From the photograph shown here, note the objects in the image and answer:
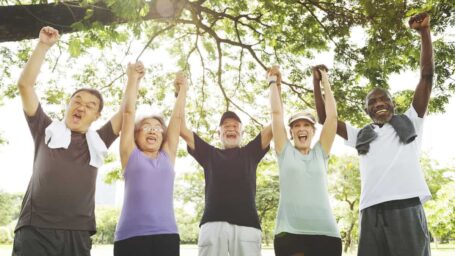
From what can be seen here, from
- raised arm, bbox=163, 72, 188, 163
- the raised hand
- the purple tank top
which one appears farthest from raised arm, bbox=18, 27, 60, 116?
the raised hand

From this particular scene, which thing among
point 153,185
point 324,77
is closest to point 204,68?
point 324,77

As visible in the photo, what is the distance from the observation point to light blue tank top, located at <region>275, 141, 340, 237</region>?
10.8ft

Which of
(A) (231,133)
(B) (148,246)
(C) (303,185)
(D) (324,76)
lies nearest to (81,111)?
(B) (148,246)

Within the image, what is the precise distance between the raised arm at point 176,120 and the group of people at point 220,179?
0.04ft

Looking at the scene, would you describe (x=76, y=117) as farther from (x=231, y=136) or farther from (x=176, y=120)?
(x=231, y=136)

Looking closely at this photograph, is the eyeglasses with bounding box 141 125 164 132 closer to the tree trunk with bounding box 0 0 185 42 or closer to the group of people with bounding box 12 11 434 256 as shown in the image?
the group of people with bounding box 12 11 434 256

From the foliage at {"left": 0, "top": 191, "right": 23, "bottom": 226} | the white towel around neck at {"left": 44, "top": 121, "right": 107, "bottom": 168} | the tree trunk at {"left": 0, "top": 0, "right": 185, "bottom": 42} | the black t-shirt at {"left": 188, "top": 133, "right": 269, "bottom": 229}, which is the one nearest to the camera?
the white towel around neck at {"left": 44, "top": 121, "right": 107, "bottom": 168}

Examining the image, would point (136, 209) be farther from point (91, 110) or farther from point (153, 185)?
point (91, 110)

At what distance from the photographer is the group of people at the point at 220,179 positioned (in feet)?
9.76

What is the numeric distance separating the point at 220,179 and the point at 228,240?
612 millimetres

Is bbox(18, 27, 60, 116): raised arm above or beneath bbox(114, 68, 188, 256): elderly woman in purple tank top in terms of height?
above

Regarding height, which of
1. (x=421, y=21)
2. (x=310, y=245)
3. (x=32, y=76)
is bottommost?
(x=310, y=245)

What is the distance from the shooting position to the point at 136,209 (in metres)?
3.24

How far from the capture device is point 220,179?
3797 mm
